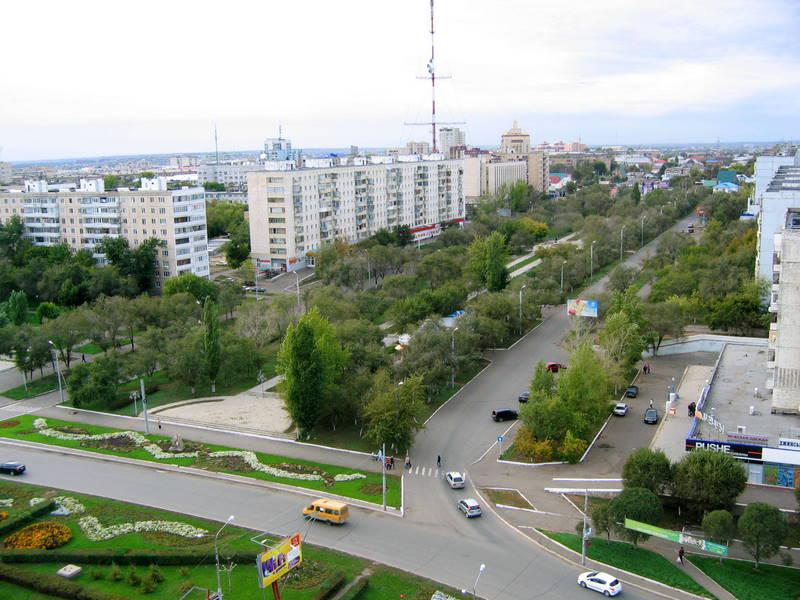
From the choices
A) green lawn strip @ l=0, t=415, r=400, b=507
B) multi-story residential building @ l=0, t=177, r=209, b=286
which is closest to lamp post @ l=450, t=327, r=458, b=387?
green lawn strip @ l=0, t=415, r=400, b=507

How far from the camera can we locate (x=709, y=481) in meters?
26.1

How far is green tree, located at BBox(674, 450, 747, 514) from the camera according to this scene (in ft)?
85.6

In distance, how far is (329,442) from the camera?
3588 centimetres

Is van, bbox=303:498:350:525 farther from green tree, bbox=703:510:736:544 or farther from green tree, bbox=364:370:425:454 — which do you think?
green tree, bbox=703:510:736:544

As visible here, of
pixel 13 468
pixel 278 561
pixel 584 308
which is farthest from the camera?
pixel 584 308

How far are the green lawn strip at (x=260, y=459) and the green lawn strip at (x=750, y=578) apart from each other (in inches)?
451

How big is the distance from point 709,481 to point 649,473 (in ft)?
6.58

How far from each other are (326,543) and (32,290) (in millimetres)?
Result: 49726

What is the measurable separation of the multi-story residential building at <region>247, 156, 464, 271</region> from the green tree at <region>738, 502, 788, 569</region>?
61.7 m

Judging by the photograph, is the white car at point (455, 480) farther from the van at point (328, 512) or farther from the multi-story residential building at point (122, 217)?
the multi-story residential building at point (122, 217)

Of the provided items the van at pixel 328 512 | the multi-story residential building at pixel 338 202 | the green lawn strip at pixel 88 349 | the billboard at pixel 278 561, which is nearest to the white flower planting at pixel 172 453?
the van at pixel 328 512

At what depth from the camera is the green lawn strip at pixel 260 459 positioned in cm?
3025

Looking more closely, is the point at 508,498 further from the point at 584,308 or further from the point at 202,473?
the point at 584,308

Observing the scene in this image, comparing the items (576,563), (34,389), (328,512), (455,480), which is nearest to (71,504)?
(328,512)
